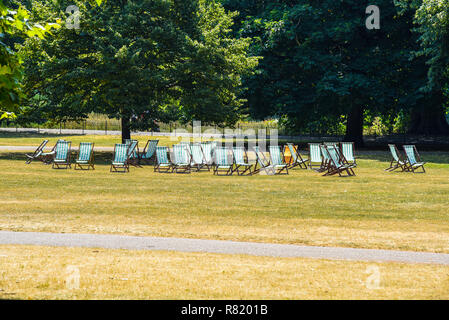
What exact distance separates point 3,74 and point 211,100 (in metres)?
25.6

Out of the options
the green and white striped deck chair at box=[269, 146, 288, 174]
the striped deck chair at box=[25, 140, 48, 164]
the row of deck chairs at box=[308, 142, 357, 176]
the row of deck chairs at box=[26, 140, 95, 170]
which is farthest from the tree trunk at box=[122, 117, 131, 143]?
the row of deck chairs at box=[308, 142, 357, 176]

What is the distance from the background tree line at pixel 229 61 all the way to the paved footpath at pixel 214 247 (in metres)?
14.7

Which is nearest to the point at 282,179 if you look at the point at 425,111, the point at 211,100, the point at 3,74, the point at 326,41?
the point at 211,100

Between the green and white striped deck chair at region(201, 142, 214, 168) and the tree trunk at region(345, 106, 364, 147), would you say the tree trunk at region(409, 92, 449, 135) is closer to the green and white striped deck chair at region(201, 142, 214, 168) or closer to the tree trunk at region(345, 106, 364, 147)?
the tree trunk at region(345, 106, 364, 147)

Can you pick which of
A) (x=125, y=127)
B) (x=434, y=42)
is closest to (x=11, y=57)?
(x=125, y=127)

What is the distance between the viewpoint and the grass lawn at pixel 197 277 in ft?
23.0

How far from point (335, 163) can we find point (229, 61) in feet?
35.6

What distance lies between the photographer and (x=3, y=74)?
6.09 metres

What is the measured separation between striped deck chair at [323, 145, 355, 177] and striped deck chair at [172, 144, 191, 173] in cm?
515

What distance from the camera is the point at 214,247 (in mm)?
9766

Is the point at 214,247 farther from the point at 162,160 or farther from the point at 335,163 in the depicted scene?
the point at 162,160

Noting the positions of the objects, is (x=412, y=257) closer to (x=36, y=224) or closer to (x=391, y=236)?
(x=391, y=236)

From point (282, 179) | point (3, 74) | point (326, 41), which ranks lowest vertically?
point (282, 179)

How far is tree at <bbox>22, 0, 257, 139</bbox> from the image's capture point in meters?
30.4
